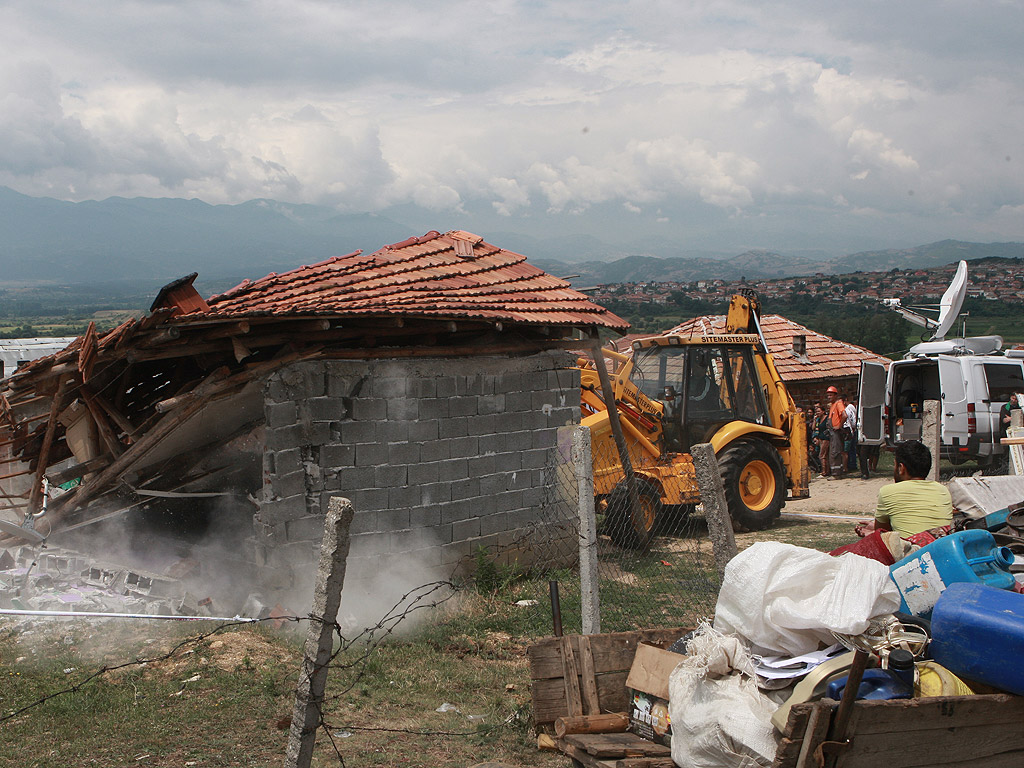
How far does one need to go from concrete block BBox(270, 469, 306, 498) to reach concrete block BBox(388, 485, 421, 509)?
2.83 feet

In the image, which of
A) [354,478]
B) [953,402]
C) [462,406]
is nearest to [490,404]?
[462,406]

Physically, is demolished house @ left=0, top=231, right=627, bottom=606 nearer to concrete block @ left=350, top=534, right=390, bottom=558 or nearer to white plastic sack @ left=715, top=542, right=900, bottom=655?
concrete block @ left=350, top=534, right=390, bottom=558

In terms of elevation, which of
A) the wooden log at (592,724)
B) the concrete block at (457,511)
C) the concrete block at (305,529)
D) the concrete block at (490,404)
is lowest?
the wooden log at (592,724)

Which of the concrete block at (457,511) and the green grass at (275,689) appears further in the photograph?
the concrete block at (457,511)

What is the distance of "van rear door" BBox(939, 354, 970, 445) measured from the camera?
14.9 metres

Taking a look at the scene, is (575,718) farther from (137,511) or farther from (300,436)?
(137,511)

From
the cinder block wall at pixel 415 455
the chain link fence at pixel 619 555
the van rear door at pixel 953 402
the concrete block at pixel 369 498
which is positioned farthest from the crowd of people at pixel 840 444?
the concrete block at pixel 369 498

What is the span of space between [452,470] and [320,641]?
4866 millimetres

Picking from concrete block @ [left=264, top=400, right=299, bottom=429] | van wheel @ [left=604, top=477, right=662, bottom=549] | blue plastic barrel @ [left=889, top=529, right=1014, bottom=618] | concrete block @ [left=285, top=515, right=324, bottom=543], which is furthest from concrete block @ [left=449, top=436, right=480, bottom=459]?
blue plastic barrel @ [left=889, top=529, right=1014, bottom=618]

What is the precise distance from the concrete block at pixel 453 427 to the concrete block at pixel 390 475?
0.53 metres

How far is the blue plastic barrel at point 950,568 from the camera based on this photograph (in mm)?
3867

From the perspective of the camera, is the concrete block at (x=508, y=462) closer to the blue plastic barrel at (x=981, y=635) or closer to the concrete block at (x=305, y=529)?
the concrete block at (x=305, y=529)

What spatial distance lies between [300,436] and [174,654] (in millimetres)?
2083

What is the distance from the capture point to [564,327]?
8891 millimetres
